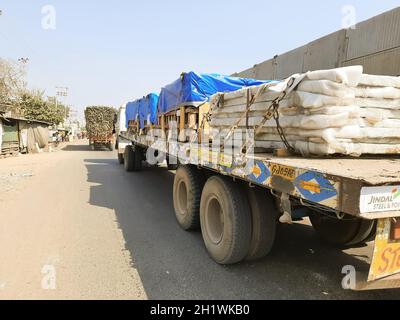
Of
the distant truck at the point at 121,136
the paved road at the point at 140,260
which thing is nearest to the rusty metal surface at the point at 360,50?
the paved road at the point at 140,260

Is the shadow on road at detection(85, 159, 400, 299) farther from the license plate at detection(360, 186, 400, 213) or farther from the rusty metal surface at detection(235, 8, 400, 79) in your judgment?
the rusty metal surface at detection(235, 8, 400, 79)

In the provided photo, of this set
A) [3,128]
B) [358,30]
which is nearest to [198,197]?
[358,30]

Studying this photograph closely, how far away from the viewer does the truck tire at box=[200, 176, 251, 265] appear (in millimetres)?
3291

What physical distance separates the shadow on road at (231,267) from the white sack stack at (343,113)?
140 centimetres

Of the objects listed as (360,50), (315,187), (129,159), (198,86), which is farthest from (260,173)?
(360,50)

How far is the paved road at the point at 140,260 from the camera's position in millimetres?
3096

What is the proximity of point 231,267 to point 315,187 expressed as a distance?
1.87 metres

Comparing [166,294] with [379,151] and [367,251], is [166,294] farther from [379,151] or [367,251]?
[367,251]

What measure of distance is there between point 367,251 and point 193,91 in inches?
138

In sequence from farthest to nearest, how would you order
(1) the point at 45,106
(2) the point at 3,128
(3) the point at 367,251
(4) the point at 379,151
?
(1) the point at 45,106
(2) the point at 3,128
(3) the point at 367,251
(4) the point at 379,151

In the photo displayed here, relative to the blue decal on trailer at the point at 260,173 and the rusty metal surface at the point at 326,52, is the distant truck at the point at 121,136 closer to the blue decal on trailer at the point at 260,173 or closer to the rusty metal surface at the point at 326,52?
the rusty metal surface at the point at 326,52

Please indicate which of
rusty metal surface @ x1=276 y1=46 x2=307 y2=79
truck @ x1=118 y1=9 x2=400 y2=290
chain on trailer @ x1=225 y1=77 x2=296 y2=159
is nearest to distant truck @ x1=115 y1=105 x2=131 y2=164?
truck @ x1=118 y1=9 x2=400 y2=290

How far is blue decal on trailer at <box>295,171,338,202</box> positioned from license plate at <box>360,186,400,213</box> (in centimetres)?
17

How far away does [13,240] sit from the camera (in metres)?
4.51
